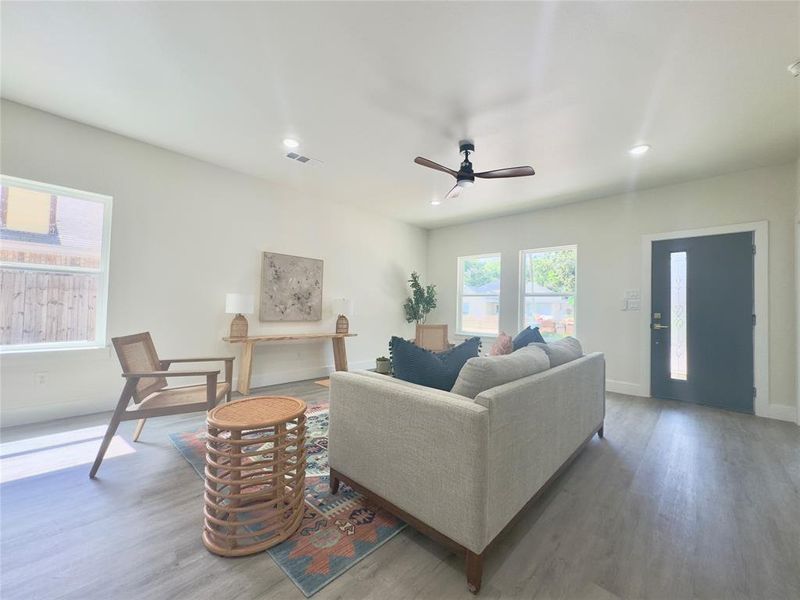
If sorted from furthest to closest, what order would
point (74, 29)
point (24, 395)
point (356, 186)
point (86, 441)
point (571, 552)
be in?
point (356, 186)
point (24, 395)
point (86, 441)
point (74, 29)
point (571, 552)

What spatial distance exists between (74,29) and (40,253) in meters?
2.11

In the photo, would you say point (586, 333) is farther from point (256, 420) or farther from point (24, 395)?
point (24, 395)

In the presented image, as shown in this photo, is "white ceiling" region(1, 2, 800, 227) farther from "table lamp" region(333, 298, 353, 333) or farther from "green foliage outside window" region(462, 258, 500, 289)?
"green foliage outside window" region(462, 258, 500, 289)

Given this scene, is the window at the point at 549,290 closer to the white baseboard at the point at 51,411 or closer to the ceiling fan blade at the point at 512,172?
the ceiling fan blade at the point at 512,172

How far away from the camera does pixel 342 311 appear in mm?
5055

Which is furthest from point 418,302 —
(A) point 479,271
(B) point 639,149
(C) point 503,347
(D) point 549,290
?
(B) point 639,149

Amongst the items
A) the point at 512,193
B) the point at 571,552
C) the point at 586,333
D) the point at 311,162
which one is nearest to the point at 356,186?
the point at 311,162

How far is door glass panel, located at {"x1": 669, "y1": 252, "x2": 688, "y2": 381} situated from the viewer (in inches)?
158

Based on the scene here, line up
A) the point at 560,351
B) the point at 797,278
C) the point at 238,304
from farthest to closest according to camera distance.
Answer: the point at 238,304 < the point at 797,278 < the point at 560,351

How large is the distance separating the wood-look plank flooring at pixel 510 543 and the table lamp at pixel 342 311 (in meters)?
2.84

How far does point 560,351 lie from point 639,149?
7.90ft

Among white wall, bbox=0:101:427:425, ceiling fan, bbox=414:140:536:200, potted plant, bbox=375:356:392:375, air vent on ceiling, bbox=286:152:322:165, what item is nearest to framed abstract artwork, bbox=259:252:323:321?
white wall, bbox=0:101:427:425

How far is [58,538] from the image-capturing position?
1.56 m

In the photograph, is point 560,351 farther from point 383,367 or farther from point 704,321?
point 704,321
